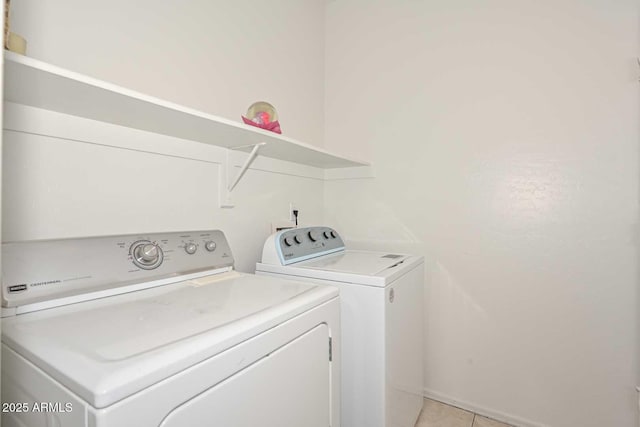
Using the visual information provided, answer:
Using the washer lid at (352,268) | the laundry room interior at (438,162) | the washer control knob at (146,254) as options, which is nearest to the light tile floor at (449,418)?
the laundry room interior at (438,162)

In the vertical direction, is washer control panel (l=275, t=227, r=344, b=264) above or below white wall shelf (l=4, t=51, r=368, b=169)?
below

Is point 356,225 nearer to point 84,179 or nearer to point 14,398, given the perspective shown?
point 84,179

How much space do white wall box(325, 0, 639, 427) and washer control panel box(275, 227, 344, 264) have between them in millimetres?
473

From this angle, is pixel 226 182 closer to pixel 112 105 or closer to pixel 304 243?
pixel 304 243

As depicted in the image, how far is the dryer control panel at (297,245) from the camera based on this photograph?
1.43 meters

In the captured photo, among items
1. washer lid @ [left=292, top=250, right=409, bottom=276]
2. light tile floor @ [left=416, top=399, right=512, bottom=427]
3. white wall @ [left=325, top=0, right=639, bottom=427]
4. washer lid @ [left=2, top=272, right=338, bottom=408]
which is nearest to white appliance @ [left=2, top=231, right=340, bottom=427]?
washer lid @ [left=2, top=272, right=338, bottom=408]

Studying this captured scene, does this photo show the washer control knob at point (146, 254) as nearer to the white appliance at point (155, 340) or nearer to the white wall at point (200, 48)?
the white appliance at point (155, 340)

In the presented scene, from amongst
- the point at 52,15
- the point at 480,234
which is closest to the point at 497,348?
the point at 480,234

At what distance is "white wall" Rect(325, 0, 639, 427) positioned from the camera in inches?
60.8

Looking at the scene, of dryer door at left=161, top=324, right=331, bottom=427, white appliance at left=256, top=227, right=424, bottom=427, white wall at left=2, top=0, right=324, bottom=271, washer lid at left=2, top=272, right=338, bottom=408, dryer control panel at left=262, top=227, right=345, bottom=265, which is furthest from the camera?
dryer control panel at left=262, top=227, right=345, bottom=265

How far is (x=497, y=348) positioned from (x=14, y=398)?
210cm

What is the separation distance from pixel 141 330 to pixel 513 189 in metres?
1.91

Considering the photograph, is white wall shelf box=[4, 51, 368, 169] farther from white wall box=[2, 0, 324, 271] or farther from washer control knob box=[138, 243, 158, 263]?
washer control knob box=[138, 243, 158, 263]

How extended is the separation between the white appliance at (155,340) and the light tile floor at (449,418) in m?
1.09
